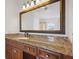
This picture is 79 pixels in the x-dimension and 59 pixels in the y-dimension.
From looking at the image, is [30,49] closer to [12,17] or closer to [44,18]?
[44,18]

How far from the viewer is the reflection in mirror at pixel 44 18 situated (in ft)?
8.95

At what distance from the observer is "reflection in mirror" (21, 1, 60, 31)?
2.73m

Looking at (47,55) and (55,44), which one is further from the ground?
(55,44)

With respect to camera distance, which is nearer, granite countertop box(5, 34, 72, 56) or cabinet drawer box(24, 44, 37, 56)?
granite countertop box(5, 34, 72, 56)

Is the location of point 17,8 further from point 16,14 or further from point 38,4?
point 38,4

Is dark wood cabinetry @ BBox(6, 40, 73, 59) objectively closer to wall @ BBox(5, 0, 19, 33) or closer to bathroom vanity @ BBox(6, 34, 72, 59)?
bathroom vanity @ BBox(6, 34, 72, 59)

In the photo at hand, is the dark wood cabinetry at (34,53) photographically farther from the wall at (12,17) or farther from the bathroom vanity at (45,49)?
the wall at (12,17)

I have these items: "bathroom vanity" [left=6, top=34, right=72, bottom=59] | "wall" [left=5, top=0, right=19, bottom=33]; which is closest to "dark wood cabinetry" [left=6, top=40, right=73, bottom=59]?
"bathroom vanity" [left=6, top=34, right=72, bottom=59]

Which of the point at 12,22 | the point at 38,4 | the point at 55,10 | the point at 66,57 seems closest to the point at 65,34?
the point at 55,10

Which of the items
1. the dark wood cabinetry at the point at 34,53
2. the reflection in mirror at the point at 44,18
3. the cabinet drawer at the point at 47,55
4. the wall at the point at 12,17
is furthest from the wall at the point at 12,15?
the cabinet drawer at the point at 47,55

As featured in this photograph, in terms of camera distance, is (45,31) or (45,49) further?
(45,31)

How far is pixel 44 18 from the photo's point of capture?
10.4 ft

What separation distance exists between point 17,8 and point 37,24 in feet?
5.34

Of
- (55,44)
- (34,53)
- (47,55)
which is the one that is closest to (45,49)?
(47,55)
